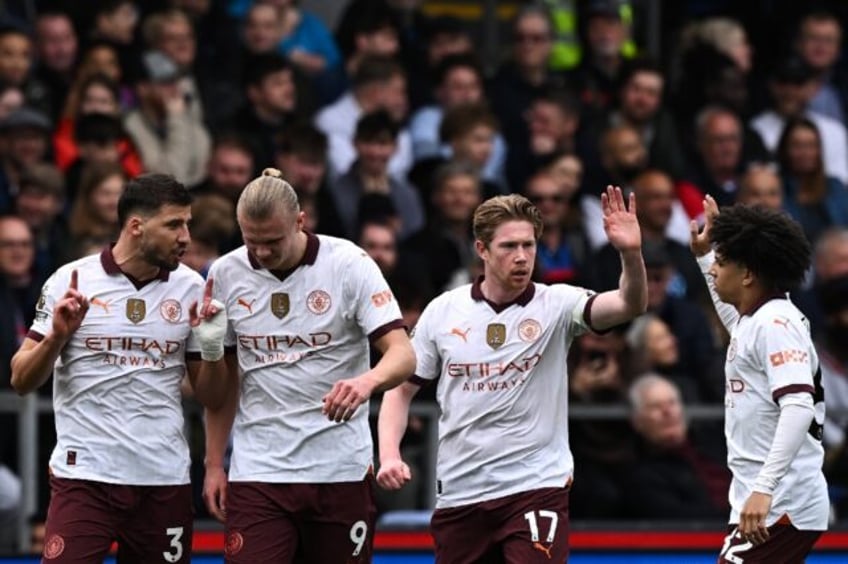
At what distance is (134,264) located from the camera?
10.1 meters

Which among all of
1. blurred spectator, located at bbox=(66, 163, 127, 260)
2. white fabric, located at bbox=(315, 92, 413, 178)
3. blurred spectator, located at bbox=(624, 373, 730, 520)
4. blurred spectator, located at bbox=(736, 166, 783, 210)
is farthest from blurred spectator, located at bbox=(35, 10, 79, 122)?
blurred spectator, located at bbox=(736, 166, 783, 210)

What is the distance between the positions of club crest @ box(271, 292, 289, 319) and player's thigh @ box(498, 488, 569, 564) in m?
1.35

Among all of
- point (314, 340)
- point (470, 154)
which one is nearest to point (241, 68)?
point (470, 154)

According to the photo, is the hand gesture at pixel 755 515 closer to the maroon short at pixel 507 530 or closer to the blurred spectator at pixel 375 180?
the maroon short at pixel 507 530

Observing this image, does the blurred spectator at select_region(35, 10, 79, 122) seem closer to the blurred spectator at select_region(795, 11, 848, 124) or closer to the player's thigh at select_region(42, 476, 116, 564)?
the player's thigh at select_region(42, 476, 116, 564)

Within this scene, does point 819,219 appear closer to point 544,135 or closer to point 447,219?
point 544,135

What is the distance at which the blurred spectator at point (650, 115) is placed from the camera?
16.6m

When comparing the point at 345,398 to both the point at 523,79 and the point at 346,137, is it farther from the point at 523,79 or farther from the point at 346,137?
the point at 523,79

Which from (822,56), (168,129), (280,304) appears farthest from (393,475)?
(822,56)

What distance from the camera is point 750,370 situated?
9305 millimetres

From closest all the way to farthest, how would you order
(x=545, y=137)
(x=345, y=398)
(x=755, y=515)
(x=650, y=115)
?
(x=755, y=515), (x=345, y=398), (x=545, y=137), (x=650, y=115)

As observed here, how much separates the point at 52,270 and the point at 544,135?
4222 millimetres

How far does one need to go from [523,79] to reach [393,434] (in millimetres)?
7276

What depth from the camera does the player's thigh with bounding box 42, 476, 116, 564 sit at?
9.77 meters
